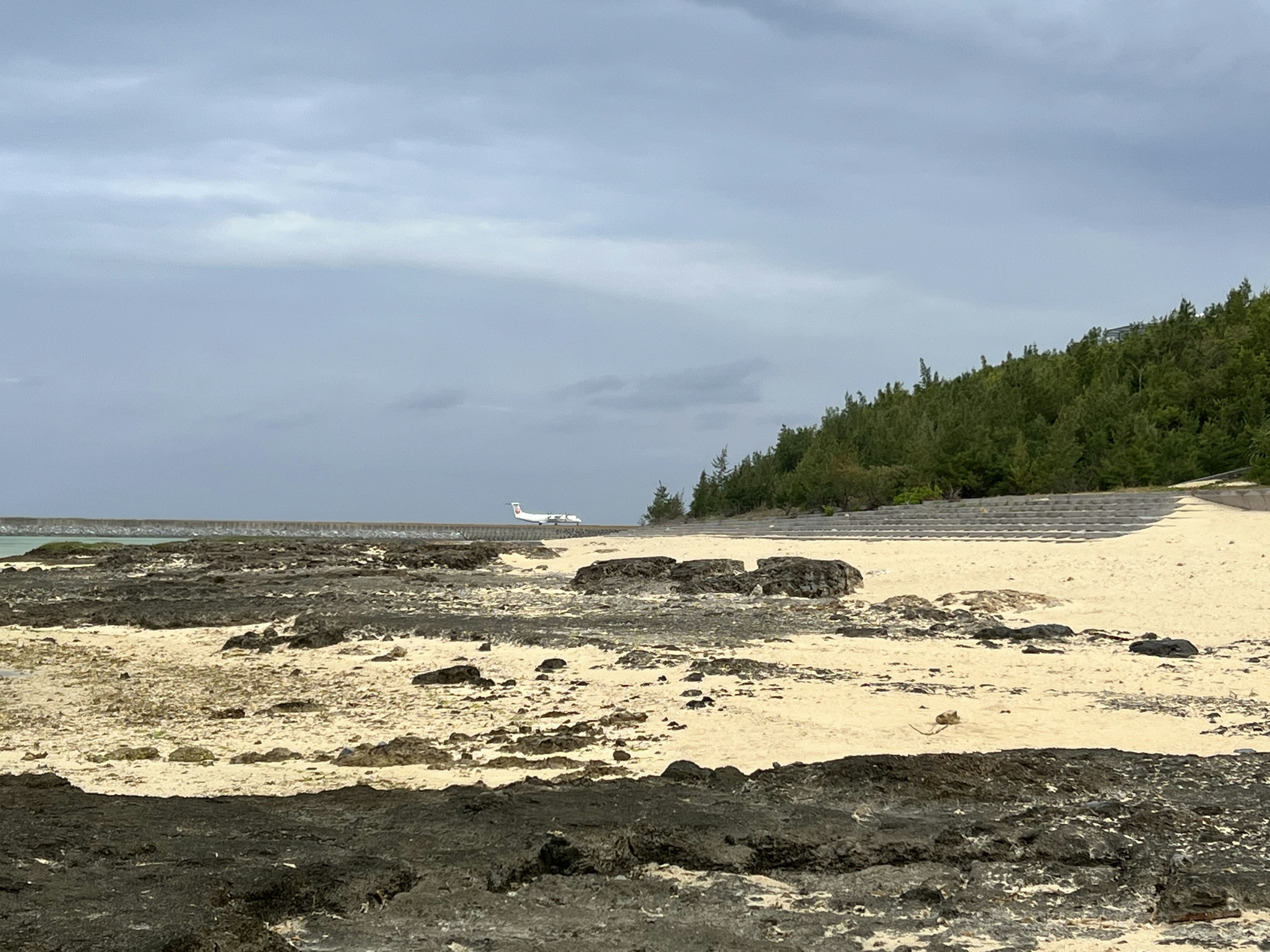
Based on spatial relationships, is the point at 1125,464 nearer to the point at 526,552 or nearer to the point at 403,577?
the point at 526,552

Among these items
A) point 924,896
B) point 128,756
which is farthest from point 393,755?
point 924,896

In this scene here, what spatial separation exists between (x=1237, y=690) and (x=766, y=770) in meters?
5.59

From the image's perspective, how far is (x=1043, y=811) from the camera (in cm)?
661

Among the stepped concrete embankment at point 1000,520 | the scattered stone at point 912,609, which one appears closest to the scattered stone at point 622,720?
the scattered stone at point 912,609

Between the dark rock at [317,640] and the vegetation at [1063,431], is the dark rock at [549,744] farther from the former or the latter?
the vegetation at [1063,431]

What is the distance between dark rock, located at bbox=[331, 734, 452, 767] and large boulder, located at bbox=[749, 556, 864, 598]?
1305cm

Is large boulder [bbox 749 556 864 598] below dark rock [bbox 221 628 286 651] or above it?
above

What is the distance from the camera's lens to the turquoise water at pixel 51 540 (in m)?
60.5

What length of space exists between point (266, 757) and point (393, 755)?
907 millimetres

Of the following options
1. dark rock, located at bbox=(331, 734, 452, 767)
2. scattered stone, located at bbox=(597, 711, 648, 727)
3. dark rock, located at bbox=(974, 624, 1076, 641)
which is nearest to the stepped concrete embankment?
dark rock, located at bbox=(974, 624, 1076, 641)

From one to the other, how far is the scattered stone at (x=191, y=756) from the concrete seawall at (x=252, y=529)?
6387 cm

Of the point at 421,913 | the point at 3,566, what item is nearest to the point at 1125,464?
the point at 3,566

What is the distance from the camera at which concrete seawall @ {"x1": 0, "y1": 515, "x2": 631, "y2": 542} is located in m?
76.2

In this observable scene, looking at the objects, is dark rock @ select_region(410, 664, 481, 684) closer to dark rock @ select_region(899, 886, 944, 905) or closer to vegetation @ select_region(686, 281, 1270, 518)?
dark rock @ select_region(899, 886, 944, 905)
